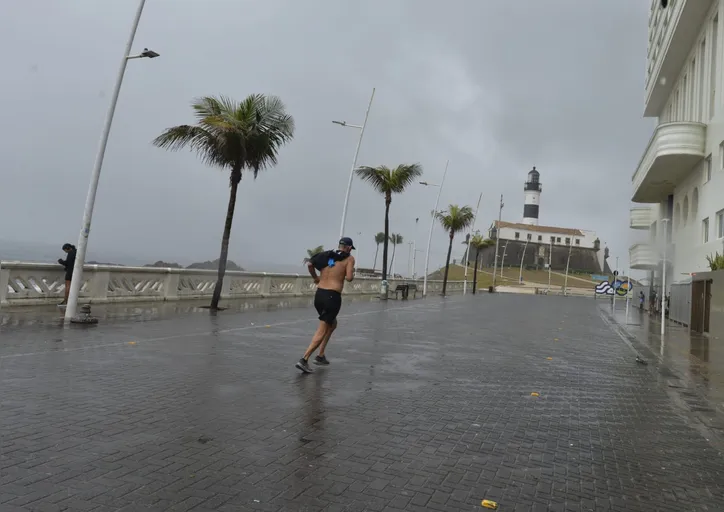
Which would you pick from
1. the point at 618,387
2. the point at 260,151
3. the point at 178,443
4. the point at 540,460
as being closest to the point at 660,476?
the point at 540,460

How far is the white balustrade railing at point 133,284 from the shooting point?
51.9ft

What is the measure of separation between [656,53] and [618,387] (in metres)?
35.9

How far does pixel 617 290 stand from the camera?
34.1m

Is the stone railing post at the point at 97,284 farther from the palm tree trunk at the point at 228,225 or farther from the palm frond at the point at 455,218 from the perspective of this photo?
the palm frond at the point at 455,218

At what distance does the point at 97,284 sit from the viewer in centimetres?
1834

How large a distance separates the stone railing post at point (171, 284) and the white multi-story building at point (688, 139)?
57.5 ft

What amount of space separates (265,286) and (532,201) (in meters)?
137

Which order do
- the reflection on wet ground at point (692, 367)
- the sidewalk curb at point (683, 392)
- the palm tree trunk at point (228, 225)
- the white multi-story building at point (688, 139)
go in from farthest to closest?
the white multi-story building at point (688, 139)
the palm tree trunk at point (228, 225)
the reflection on wet ground at point (692, 367)
the sidewalk curb at point (683, 392)

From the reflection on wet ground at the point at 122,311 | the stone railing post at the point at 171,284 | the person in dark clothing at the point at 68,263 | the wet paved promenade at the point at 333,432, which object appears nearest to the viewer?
the wet paved promenade at the point at 333,432

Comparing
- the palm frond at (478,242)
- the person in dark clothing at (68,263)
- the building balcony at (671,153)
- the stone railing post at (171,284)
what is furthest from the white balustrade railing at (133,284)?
the palm frond at (478,242)

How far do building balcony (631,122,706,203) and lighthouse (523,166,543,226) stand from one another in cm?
11872

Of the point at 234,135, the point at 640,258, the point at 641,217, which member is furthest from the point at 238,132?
the point at 641,217

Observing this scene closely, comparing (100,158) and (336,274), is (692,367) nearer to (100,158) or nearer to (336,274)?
(336,274)

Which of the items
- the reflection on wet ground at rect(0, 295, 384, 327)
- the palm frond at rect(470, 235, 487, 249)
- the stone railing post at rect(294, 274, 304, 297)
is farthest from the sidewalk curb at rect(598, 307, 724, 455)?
the palm frond at rect(470, 235, 487, 249)
